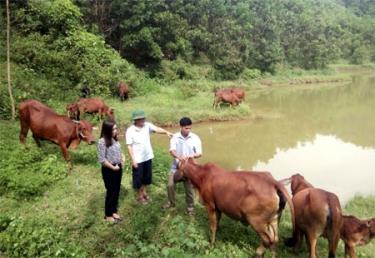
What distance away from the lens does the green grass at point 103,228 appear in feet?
19.4

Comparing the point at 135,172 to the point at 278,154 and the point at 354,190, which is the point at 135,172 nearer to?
the point at 354,190

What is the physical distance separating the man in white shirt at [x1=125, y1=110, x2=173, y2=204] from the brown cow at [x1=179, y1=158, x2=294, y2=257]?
80 centimetres

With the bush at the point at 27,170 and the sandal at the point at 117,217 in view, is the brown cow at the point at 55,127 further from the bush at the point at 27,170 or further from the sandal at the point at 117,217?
the sandal at the point at 117,217

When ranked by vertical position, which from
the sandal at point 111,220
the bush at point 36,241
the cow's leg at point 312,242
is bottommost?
the bush at point 36,241

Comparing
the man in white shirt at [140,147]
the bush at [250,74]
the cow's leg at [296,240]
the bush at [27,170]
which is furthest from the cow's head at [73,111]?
the bush at [250,74]

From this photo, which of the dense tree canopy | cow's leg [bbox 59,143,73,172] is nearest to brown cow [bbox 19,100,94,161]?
cow's leg [bbox 59,143,73,172]

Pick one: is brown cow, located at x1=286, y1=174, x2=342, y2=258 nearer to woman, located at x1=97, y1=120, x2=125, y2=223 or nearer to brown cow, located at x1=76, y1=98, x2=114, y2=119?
woman, located at x1=97, y1=120, x2=125, y2=223

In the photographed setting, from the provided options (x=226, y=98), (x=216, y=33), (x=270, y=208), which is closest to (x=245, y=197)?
(x=270, y=208)

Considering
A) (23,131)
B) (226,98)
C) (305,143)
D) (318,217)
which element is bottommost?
(305,143)

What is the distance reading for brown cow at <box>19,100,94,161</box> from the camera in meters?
8.95

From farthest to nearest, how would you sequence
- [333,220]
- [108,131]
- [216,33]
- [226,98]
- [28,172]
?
[216,33]
[226,98]
[28,172]
[108,131]
[333,220]

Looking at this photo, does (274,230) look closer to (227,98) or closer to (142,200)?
(142,200)

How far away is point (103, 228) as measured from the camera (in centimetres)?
655

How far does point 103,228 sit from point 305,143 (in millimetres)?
10219
